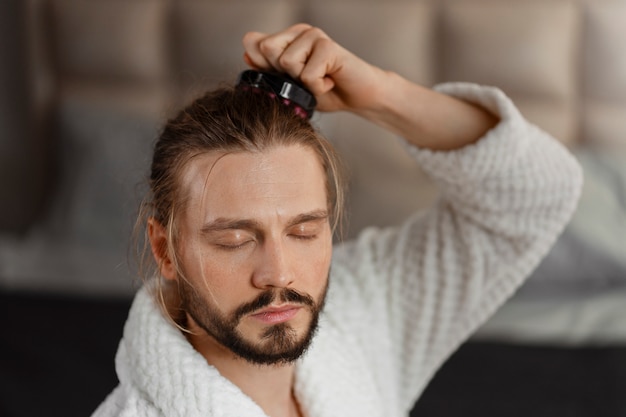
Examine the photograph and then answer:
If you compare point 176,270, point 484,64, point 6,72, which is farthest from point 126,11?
point 176,270

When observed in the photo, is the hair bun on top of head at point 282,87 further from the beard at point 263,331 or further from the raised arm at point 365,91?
the beard at point 263,331

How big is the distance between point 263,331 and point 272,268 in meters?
0.08

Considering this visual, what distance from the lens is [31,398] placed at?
1.78 m

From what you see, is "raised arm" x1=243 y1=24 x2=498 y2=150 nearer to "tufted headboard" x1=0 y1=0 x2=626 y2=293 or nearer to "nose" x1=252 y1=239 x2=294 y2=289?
"nose" x1=252 y1=239 x2=294 y2=289

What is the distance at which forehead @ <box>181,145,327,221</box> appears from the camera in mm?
981

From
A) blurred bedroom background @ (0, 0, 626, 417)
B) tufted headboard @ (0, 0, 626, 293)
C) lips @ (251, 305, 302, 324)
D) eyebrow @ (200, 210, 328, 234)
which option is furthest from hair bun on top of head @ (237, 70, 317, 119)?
tufted headboard @ (0, 0, 626, 293)

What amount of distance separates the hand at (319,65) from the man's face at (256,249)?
111mm

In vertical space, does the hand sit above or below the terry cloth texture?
above

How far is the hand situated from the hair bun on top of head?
0.01 meters

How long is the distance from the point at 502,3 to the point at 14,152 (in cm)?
156

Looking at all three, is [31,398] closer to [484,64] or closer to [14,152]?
[14,152]

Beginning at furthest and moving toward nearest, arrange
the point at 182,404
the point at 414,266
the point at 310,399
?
the point at 414,266, the point at 310,399, the point at 182,404

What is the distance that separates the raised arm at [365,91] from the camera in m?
1.07

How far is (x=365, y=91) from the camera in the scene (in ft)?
3.76
